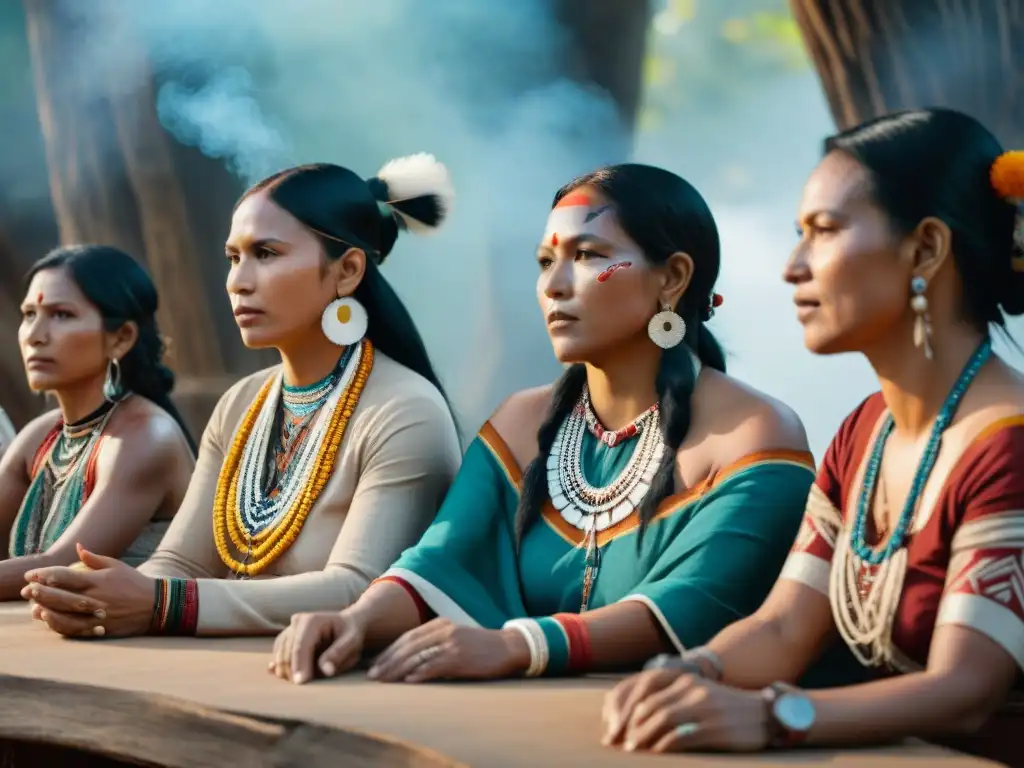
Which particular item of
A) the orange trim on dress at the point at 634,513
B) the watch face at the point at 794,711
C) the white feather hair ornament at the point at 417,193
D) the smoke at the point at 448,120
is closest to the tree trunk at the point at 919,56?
the smoke at the point at 448,120

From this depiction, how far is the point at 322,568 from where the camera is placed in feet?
9.60

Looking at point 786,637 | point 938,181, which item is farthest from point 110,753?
point 938,181

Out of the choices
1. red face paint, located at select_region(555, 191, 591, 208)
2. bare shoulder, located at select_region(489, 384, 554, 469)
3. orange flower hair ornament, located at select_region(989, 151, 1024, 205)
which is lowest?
bare shoulder, located at select_region(489, 384, 554, 469)

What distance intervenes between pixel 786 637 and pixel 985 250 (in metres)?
0.60

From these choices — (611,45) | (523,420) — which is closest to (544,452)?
(523,420)

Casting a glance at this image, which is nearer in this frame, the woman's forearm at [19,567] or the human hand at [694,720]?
the human hand at [694,720]

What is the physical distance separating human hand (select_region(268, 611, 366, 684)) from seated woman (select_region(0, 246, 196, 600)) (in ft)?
4.50

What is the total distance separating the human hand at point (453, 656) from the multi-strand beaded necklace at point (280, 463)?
79 cm

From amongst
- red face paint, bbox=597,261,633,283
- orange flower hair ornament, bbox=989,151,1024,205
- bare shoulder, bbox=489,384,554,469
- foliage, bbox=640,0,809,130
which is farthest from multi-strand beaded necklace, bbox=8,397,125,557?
orange flower hair ornament, bbox=989,151,1024,205

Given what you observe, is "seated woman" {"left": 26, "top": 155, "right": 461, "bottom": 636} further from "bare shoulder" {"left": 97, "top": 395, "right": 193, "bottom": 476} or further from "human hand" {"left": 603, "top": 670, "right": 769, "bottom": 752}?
"human hand" {"left": 603, "top": 670, "right": 769, "bottom": 752}

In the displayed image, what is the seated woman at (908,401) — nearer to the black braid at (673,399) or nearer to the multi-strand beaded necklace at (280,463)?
the black braid at (673,399)

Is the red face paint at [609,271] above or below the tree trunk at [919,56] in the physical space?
below

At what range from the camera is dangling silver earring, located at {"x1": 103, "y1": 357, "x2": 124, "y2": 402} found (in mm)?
3818

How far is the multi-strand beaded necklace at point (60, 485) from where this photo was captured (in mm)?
3699
